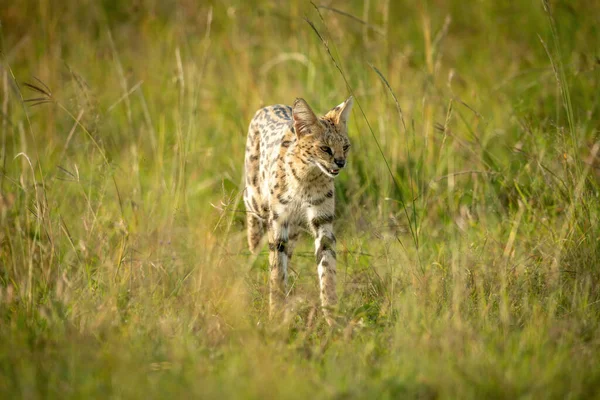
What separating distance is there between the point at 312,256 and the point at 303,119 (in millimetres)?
1024

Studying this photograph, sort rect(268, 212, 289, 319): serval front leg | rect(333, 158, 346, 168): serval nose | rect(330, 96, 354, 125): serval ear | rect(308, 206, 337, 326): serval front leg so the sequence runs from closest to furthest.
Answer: rect(268, 212, 289, 319): serval front leg, rect(308, 206, 337, 326): serval front leg, rect(333, 158, 346, 168): serval nose, rect(330, 96, 354, 125): serval ear

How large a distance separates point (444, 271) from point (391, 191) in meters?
1.44

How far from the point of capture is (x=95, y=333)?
11.4 feet

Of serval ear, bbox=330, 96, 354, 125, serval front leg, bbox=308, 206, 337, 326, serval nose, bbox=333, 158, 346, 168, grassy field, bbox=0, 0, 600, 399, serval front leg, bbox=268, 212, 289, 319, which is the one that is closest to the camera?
grassy field, bbox=0, 0, 600, 399

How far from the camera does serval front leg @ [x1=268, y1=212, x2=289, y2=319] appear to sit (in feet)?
13.7

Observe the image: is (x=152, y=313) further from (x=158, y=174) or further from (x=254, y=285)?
(x=158, y=174)

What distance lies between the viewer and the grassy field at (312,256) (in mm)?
3117

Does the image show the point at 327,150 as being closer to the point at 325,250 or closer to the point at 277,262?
the point at 325,250

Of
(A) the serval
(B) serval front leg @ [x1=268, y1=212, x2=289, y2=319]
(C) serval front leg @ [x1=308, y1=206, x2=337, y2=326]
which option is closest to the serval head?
(A) the serval

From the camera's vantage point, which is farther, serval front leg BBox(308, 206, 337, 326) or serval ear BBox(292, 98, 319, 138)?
serval ear BBox(292, 98, 319, 138)

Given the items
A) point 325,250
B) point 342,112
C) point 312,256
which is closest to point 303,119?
point 342,112

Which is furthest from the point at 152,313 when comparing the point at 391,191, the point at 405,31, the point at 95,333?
the point at 405,31

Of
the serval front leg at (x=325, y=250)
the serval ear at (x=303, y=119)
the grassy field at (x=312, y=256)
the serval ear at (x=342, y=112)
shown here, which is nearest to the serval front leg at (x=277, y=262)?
the grassy field at (x=312, y=256)

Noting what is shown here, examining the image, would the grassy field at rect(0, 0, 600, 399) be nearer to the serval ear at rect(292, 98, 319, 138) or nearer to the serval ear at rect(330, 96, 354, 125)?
the serval ear at rect(330, 96, 354, 125)
